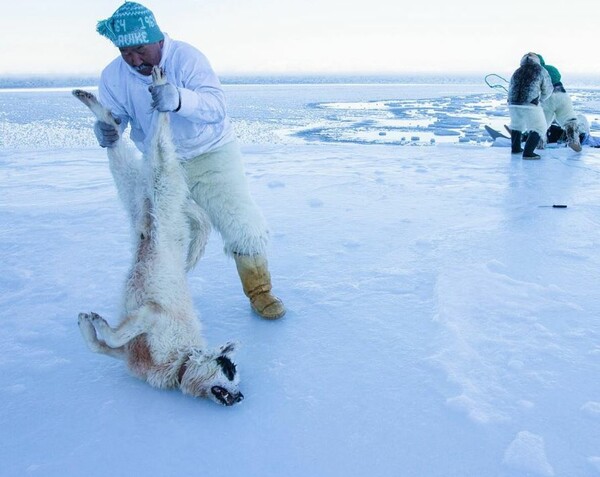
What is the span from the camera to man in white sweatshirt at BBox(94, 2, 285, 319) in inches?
106

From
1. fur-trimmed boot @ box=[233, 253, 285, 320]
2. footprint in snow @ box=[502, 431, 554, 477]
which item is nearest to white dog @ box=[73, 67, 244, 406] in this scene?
fur-trimmed boot @ box=[233, 253, 285, 320]

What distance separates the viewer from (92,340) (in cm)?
248

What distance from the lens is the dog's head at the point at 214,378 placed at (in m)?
2.32

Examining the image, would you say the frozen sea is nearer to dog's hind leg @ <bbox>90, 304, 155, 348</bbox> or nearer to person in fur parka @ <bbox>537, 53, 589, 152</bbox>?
dog's hind leg @ <bbox>90, 304, 155, 348</bbox>

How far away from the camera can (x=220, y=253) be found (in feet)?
14.6

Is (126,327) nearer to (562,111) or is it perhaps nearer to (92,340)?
(92,340)

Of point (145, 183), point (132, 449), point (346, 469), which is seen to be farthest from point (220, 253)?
Result: point (346, 469)

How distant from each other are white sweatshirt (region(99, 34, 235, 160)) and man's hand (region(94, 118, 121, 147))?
0.16m

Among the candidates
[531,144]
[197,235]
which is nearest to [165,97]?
[197,235]

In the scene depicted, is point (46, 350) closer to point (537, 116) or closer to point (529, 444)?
point (529, 444)

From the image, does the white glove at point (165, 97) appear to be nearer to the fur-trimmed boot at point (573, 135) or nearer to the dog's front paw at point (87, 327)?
the dog's front paw at point (87, 327)

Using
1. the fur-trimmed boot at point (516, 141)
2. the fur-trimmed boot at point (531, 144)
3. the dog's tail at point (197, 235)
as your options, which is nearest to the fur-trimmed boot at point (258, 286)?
the dog's tail at point (197, 235)

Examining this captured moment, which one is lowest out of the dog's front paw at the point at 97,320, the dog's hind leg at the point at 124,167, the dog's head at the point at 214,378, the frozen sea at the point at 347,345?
the frozen sea at the point at 347,345

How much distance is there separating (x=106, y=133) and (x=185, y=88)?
1.86 feet
